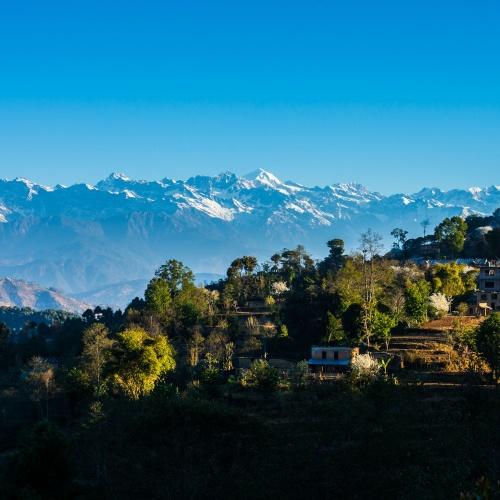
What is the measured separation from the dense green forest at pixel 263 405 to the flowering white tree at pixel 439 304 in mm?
161

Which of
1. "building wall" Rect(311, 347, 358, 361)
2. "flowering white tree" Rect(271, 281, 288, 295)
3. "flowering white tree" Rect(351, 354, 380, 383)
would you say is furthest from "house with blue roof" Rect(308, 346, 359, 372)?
"flowering white tree" Rect(271, 281, 288, 295)

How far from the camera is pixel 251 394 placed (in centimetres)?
4875

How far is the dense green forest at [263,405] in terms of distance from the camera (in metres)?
30.7

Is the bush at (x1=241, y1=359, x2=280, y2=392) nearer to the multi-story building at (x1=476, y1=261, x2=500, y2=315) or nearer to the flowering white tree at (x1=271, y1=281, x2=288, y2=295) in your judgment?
the multi-story building at (x1=476, y1=261, x2=500, y2=315)

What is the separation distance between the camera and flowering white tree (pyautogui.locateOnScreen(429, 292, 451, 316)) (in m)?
66.6

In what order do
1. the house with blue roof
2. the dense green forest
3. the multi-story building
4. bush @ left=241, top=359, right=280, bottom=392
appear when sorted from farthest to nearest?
the multi-story building
the house with blue roof
bush @ left=241, top=359, right=280, bottom=392
the dense green forest

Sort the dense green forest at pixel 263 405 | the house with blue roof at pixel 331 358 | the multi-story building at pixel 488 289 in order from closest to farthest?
1. the dense green forest at pixel 263 405
2. the house with blue roof at pixel 331 358
3. the multi-story building at pixel 488 289

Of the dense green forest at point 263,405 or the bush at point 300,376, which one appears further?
the bush at point 300,376

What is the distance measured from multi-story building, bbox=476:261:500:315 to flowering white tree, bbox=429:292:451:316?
4.46 m

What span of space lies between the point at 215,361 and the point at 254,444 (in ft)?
81.5

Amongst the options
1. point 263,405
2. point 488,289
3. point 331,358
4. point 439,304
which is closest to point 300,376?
point 263,405

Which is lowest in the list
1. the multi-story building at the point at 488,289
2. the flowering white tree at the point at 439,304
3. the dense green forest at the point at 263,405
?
the dense green forest at the point at 263,405

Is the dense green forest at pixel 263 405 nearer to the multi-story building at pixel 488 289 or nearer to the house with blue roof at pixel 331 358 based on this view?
the multi-story building at pixel 488 289

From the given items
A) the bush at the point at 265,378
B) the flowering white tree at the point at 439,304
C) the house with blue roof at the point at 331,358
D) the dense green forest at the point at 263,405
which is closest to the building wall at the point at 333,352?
the house with blue roof at the point at 331,358
